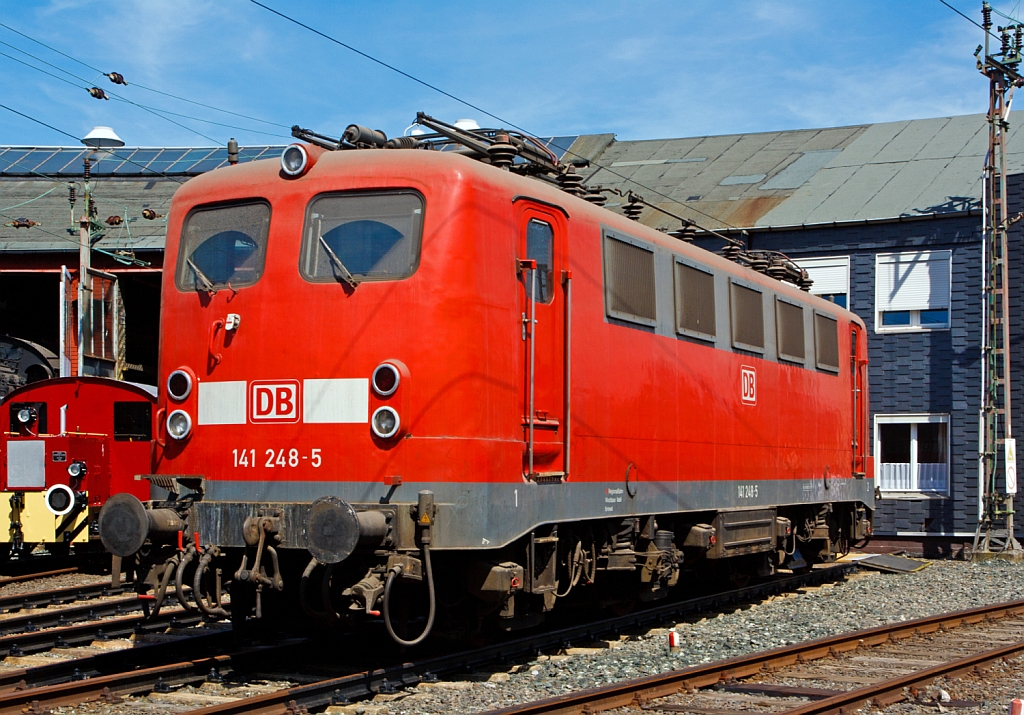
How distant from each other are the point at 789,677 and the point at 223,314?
5266 mm

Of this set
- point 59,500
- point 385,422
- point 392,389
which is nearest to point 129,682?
point 385,422

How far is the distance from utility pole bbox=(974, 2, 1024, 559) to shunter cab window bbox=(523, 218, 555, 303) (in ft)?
48.5

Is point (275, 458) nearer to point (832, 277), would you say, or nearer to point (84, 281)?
point (84, 281)

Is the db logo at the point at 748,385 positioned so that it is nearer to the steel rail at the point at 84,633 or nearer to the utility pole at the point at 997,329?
the steel rail at the point at 84,633

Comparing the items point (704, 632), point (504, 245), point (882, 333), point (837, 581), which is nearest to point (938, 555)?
point (882, 333)

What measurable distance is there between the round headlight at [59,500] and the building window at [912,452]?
15.3 m

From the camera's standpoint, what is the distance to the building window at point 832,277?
24328 mm

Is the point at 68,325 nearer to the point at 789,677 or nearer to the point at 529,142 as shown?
the point at 529,142

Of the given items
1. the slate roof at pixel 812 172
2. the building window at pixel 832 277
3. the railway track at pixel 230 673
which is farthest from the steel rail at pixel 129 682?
the slate roof at pixel 812 172

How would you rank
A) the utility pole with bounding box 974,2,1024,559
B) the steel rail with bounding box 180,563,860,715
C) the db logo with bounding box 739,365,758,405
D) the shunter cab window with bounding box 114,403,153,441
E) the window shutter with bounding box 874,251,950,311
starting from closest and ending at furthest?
the steel rail with bounding box 180,563,860,715 < the db logo with bounding box 739,365,758,405 < the shunter cab window with bounding box 114,403,153,441 < the utility pole with bounding box 974,2,1024,559 < the window shutter with bounding box 874,251,950,311

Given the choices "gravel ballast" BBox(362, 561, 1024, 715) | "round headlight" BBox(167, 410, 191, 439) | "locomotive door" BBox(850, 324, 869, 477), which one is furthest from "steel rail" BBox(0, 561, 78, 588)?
"locomotive door" BBox(850, 324, 869, 477)

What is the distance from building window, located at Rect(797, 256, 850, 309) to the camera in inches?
958

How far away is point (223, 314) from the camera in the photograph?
358 inches

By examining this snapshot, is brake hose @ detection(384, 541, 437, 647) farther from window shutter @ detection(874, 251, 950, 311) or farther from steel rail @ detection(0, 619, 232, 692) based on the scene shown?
window shutter @ detection(874, 251, 950, 311)
